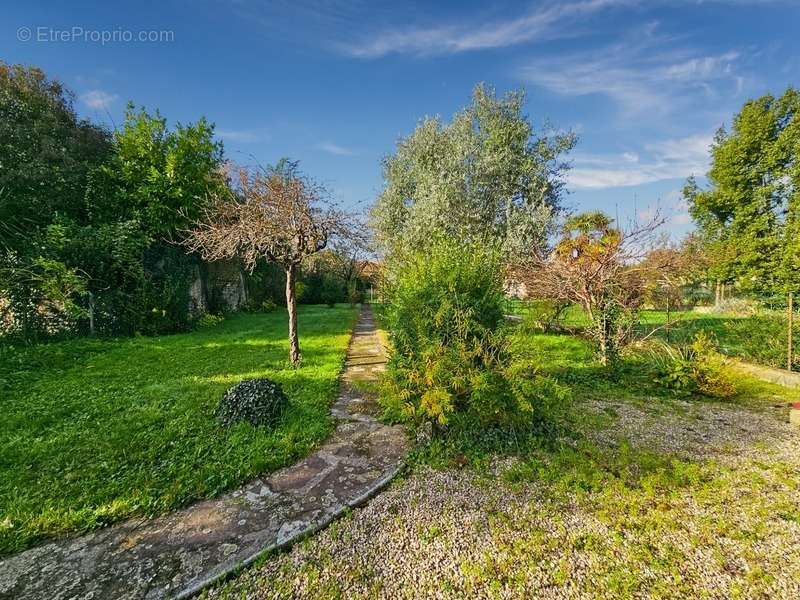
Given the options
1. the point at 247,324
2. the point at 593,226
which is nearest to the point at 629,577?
the point at 593,226

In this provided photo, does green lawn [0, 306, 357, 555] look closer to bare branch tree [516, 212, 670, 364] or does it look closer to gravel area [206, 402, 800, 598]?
gravel area [206, 402, 800, 598]

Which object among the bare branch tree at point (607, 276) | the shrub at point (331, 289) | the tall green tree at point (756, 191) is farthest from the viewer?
the shrub at point (331, 289)

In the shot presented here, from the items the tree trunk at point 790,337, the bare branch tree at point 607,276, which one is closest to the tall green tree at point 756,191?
the tree trunk at point 790,337

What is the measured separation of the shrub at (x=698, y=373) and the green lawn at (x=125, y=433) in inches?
223

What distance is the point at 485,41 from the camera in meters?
7.63

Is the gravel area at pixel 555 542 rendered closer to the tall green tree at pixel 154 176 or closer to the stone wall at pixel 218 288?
the tall green tree at pixel 154 176

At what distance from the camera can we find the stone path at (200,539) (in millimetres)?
2004

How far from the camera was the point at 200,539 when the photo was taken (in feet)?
7.73

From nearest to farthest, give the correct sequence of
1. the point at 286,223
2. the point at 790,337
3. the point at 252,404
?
the point at 252,404 < the point at 790,337 < the point at 286,223

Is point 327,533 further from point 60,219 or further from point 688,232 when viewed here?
point 688,232

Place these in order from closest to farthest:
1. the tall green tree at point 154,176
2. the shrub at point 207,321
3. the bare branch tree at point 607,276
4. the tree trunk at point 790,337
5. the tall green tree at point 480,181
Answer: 1. the tree trunk at point 790,337
2. the bare branch tree at point 607,276
3. the tall green tree at point 480,181
4. the tall green tree at point 154,176
5. the shrub at point 207,321

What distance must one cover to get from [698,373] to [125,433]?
8.23 m

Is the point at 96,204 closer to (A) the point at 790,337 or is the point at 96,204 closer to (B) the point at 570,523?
(B) the point at 570,523

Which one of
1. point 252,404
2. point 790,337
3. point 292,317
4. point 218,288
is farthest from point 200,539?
point 218,288
